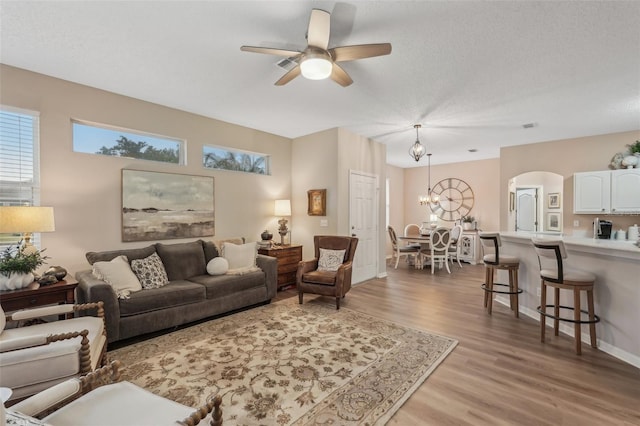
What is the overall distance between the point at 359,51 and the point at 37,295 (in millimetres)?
3451

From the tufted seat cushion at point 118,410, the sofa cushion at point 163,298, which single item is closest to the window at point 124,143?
the sofa cushion at point 163,298

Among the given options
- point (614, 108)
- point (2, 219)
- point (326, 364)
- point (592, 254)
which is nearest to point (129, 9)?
point (2, 219)

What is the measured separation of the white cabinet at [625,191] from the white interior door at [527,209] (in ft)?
7.88

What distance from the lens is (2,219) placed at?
245 cm

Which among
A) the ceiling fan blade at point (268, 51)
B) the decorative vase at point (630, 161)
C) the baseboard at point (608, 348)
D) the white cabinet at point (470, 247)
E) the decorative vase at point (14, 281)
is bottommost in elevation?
the baseboard at point (608, 348)

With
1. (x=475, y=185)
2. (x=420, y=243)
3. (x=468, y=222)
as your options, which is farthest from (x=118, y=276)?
(x=475, y=185)

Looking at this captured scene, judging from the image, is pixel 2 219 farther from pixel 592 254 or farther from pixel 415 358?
pixel 592 254

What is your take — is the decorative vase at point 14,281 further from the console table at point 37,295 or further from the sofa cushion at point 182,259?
the sofa cushion at point 182,259

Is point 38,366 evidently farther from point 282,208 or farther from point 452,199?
point 452,199

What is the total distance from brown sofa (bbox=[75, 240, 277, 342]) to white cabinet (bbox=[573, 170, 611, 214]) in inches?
221

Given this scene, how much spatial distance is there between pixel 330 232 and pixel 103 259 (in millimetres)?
3264

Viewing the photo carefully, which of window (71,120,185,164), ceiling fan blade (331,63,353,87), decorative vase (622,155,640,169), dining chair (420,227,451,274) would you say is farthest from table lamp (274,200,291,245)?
decorative vase (622,155,640,169)

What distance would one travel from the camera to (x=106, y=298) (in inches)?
107

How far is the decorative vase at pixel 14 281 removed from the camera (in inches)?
96.4
